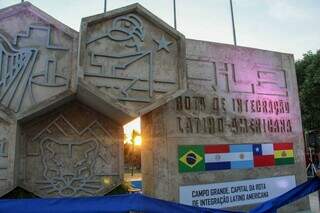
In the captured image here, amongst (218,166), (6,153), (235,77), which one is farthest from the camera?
(235,77)

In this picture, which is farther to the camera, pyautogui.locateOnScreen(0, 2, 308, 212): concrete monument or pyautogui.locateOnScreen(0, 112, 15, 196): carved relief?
pyautogui.locateOnScreen(0, 2, 308, 212): concrete monument

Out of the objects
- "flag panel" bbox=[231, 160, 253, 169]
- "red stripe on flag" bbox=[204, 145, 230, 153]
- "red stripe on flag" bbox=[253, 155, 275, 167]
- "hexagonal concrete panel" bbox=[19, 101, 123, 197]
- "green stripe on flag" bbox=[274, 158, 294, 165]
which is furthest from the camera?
"green stripe on flag" bbox=[274, 158, 294, 165]

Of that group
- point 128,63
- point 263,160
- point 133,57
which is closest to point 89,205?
point 128,63

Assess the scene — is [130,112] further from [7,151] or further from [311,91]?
[311,91]

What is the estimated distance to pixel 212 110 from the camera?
36.3 ft

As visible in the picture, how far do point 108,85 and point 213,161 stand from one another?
13.5 feet

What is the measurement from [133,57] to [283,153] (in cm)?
651

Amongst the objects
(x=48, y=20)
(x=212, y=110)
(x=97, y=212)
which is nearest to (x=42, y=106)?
(x=48, y=20)

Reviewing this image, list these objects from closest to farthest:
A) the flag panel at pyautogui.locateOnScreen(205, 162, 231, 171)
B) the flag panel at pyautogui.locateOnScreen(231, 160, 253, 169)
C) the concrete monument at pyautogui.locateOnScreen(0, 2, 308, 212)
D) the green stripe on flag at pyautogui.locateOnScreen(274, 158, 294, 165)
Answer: the concrete monument at pyautogui.locateOnScreen(0, 2, 308, 212)
the flag panel at pyautogui.locateOnScreen(205, 162, 231, 171)
the flag panel at pyautogui.locateOnScreen(231, 160, 253, 169)
the green stripe on flag at pyautogui.locateOnScreen(274, 158, 294, 165)

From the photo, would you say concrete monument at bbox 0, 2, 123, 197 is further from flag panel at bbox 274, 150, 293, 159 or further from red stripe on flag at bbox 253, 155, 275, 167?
flag panel at bbox 274, 150, 293, 159

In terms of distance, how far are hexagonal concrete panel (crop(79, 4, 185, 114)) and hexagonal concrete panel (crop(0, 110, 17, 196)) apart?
1968 millimetres

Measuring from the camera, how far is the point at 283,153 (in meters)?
12.2

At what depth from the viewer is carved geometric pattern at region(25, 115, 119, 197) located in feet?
29.9

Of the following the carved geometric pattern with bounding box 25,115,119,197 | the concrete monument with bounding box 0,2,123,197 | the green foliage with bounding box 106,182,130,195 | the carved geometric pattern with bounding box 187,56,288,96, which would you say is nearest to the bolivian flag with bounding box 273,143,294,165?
the carved geometric pattern with bounding box 187,56,288,96
